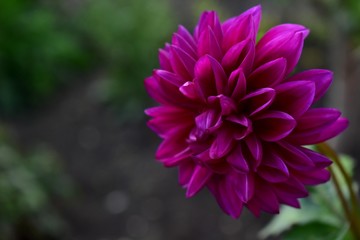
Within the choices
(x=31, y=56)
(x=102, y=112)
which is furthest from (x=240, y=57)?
(x=31, y=56)

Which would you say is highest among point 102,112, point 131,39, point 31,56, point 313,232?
point 31,56

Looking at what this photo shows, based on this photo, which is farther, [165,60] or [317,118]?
[165,60]

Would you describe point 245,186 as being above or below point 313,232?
above

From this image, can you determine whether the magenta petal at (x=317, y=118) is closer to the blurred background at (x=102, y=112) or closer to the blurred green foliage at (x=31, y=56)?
the blurred background at (x=102, y=112)

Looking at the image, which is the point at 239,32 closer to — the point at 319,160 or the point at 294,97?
the point at 294,97

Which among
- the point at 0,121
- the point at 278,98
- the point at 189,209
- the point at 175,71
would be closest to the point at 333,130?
the point at 278,98

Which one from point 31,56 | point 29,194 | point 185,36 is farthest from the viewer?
point 31,56

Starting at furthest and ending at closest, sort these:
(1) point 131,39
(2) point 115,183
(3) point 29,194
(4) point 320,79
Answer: (1) point 131,39 → (2) point 115,183 → (3) point 29,194 → (4) point 320,79

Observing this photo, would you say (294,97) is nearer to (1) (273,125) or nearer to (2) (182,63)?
(1) (273,125)
